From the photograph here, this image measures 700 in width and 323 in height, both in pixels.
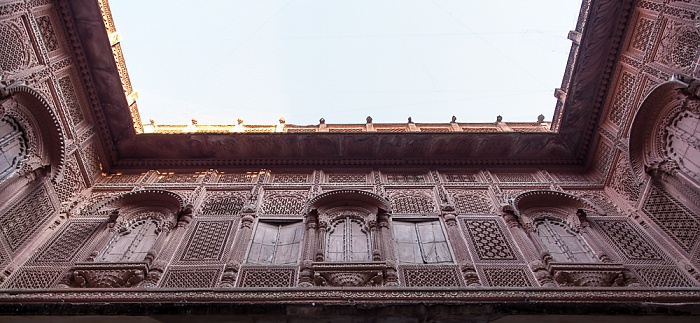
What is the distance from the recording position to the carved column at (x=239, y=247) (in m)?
6.41

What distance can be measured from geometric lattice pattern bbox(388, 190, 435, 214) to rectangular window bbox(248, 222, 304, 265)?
5.40 feet

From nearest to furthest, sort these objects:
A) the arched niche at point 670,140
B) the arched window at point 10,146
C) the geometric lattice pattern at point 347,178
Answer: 1. the arched niche at point 670,140
2. the arched window at point 10,146
3. the geometric lattice pattern at point 347,178

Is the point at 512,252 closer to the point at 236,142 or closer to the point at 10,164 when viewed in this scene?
the point at 236,142

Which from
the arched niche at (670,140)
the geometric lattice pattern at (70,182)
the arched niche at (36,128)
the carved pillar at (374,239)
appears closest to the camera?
the carved pillar at (374,239)

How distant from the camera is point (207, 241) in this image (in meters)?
7.30

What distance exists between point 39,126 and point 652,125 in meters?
9.58

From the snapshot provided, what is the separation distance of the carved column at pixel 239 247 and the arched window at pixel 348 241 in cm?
119

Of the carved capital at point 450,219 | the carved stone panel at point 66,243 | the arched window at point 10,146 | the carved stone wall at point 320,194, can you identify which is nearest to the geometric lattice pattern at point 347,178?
the carved stone wall at point 320,194

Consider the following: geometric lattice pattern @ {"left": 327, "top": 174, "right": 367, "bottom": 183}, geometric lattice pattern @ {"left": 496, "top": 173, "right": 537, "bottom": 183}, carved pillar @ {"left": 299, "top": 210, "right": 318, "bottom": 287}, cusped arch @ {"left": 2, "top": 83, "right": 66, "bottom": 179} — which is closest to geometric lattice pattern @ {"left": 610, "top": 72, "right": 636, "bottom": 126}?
geometric lattice pattern @ {"left": 496, "top": 173, "right": 537, "bottom": 183}

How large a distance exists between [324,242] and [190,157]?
12.9 ft

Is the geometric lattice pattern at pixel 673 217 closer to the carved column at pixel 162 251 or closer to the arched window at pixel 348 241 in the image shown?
the arched window at pixel 348 241

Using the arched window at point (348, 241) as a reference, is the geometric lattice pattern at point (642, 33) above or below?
above

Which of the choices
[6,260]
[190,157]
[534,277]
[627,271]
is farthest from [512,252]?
[6,260]

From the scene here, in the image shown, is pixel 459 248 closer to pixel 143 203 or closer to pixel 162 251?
pixel 162 251
